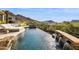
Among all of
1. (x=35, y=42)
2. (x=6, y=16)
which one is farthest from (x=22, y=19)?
(x=35, y=42)

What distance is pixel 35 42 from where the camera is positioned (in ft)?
9.29

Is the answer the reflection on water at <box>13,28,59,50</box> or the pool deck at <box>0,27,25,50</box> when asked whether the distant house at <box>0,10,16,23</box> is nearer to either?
the pool deck at <box>0,27,25,50</box>

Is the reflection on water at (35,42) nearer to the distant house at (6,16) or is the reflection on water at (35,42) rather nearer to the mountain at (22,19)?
the mountain at (22,19)

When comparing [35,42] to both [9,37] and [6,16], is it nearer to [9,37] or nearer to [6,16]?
[9,37]

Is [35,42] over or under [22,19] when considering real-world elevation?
under

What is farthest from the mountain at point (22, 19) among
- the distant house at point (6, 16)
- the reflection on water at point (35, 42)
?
the reflection on water at point (35, 42)

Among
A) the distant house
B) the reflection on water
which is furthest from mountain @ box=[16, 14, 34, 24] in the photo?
the reflection on water

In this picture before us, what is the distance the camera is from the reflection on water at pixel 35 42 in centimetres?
282

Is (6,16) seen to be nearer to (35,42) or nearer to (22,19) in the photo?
(22,19)

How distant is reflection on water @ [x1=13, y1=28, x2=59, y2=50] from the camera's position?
2818 millimetres
